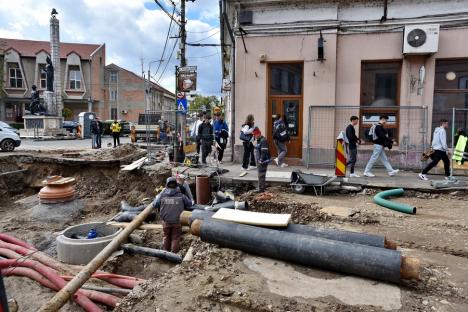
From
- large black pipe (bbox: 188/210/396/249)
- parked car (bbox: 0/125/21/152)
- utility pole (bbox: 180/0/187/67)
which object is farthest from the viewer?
parked car (bbox: 0/125/21/152)

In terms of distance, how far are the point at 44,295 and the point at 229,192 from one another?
16.1 feet

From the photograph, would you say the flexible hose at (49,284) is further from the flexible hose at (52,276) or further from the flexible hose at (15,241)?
the flexible hose at (15,241)

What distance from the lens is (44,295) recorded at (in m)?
6.12

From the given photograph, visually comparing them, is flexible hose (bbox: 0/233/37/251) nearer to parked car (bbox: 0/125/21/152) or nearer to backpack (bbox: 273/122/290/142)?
backpack (bbox: 273/122/290/142)

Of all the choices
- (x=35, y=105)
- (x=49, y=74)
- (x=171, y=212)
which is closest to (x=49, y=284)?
(x=171, y=212)

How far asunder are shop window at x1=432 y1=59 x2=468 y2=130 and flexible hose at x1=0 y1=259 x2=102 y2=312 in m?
11.1

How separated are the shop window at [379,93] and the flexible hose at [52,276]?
9938 millimetres

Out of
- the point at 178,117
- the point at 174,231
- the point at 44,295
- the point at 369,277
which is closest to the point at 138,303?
the point at 369,277

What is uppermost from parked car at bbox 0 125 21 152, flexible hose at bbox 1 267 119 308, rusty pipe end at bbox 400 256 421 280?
parked car at bbox 0 125 21 152

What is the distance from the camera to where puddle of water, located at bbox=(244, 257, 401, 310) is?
12.5 feet

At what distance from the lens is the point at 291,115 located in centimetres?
1310

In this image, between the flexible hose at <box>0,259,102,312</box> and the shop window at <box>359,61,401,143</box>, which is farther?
the shop window at <box>359,61,401,143</box>

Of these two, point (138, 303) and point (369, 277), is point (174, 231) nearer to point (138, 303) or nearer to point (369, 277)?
point (138, 303)

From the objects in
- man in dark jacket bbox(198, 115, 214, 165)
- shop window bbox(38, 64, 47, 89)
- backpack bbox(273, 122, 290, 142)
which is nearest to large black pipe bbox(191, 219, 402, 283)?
backpack bbox(273, 122, 290, 142)
